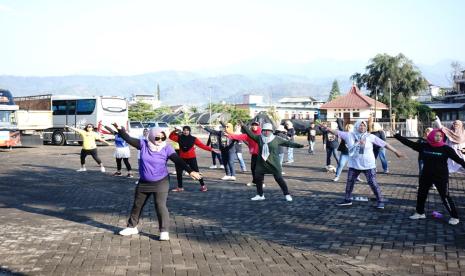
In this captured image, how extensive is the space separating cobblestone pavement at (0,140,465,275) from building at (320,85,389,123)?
57.6 metres

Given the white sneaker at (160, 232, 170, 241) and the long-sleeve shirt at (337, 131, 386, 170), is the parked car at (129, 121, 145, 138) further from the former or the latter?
the white sneaker at (160, 232, 170, 241)

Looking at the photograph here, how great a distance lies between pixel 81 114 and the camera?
115 feet

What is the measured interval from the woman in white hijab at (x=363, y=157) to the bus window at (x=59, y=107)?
2956 centimetres

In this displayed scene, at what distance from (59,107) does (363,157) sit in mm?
30425

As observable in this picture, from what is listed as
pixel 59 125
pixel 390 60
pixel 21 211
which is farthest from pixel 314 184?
pixel 390 60

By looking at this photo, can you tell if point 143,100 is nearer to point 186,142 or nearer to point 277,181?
point 186,142

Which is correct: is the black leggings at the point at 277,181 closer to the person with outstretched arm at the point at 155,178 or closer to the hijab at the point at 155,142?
the person with outstretched arm at the point at 155,178

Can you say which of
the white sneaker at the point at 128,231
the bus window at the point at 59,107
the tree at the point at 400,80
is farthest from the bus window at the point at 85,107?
the tree at the point at 400,80

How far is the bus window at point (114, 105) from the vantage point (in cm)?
3462

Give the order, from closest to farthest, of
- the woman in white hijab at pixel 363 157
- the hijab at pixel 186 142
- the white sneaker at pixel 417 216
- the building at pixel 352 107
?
the white sneaker at pixel 417 216, the woman in white hijab at pixel 363 157, the hijab at pixel 186 142, the building at pixel 352 107

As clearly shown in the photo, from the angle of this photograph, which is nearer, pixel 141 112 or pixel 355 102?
pixel 355 102

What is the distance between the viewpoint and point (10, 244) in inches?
279

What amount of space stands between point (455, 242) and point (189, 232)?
368 cm

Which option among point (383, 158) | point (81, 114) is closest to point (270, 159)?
point (383, 158)
